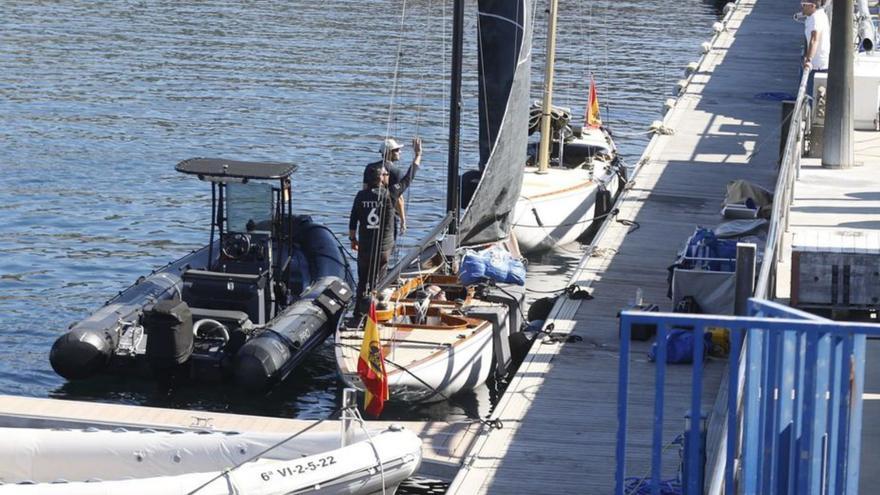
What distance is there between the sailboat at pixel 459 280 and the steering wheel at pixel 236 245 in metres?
1.78

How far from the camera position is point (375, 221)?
1688 centimetres

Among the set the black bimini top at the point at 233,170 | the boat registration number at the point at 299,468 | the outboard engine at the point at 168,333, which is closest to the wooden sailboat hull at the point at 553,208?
the black bimini top at the point at 233,170

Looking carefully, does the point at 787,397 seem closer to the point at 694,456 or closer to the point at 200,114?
the point at 694,456

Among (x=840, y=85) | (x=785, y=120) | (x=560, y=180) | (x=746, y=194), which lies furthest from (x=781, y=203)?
(x=560, y=180)

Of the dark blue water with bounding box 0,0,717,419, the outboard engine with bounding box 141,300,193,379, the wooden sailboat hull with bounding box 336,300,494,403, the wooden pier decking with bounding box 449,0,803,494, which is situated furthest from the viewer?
the dark blue water with bounding box 0,0,717,419

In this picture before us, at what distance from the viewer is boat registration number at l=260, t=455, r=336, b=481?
38.3 feet

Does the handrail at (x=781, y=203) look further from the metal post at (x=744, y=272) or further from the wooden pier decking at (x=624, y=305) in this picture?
the wooden pier decking at (x=624, y=305)

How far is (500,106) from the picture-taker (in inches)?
749

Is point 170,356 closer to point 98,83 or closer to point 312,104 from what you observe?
point 312,104

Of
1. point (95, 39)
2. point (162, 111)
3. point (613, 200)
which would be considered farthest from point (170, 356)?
point (95, 39)

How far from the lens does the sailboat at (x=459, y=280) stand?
49.9 ft

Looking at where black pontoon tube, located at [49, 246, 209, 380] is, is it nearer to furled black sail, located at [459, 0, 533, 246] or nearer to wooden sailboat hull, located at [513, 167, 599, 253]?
furled black sail, located at [459, 0, 533, 246]

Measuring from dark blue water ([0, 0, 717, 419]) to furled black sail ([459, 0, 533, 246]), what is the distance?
9.01ft

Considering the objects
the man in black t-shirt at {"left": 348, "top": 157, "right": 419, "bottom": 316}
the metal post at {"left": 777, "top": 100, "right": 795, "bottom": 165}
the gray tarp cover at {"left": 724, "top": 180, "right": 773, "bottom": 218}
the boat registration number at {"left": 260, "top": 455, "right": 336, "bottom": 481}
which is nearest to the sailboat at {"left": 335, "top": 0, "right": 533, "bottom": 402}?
the man in black t-shirt at {"left": 348, "top": 157, "right": 419, "bottom": 316}
